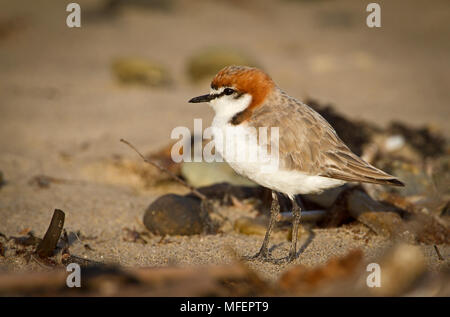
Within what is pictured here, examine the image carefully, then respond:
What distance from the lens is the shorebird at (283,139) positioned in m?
3.73

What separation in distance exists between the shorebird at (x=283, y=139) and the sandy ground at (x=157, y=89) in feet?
2.06

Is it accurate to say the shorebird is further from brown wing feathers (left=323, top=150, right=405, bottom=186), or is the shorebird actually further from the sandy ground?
the sandy ground

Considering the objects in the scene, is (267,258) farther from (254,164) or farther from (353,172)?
(353,172)

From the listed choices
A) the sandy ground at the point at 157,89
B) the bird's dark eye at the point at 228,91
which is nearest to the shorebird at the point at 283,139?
the bird's dark eye at the point at 228,91

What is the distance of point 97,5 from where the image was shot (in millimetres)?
14172

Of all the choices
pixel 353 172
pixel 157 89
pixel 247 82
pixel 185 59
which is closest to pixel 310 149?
pixel 353 172

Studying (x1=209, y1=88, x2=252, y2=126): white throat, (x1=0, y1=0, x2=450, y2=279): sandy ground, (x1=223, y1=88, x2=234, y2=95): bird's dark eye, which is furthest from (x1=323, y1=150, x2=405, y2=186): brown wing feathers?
(x1=223, y1=88, x2=234, y2=95): bird's dark eye

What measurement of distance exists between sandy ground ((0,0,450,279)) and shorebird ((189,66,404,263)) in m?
0.63

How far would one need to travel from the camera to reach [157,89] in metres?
9.37

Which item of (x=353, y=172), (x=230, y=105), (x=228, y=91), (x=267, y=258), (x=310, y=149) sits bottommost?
(x=267, y=258)

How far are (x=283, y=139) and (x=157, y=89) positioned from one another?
5.97m

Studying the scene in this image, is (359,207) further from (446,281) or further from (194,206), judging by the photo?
(446,281)

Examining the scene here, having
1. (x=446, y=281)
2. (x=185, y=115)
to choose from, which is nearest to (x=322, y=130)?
(x=446, y=281)

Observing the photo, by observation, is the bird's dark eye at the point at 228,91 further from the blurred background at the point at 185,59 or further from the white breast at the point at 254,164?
the blurred background at the point at 185,59
